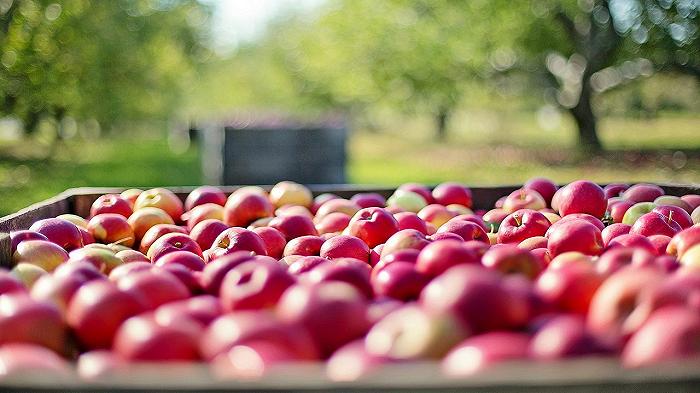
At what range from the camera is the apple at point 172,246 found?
273 cm

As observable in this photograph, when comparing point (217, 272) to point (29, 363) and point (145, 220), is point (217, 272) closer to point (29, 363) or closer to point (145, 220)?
point (29, 363)

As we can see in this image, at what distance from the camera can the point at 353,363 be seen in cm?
141

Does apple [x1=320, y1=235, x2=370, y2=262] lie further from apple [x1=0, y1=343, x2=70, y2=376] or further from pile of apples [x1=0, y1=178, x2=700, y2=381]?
apple [x1=0, y1=343, x2=70, y2=376]

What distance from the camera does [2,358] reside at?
1.42m

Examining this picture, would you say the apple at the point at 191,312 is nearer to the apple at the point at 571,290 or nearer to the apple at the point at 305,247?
the apple at the point at 571,290

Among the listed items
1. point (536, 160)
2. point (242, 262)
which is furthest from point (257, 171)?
point (536, 160)

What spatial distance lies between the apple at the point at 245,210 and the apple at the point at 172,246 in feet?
2.63

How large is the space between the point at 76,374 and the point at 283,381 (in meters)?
0.36

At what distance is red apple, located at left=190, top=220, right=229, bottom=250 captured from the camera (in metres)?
3.12

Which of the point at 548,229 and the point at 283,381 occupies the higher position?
→ the point at 548,229

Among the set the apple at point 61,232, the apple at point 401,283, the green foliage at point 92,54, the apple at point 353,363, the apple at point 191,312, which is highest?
the green foliage at point 92,54

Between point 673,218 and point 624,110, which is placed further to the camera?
point 624,110

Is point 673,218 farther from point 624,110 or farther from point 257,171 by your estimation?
point 624,110

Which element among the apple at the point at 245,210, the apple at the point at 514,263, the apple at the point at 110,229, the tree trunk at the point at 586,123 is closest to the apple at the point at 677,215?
the apple at the point at 514,263
